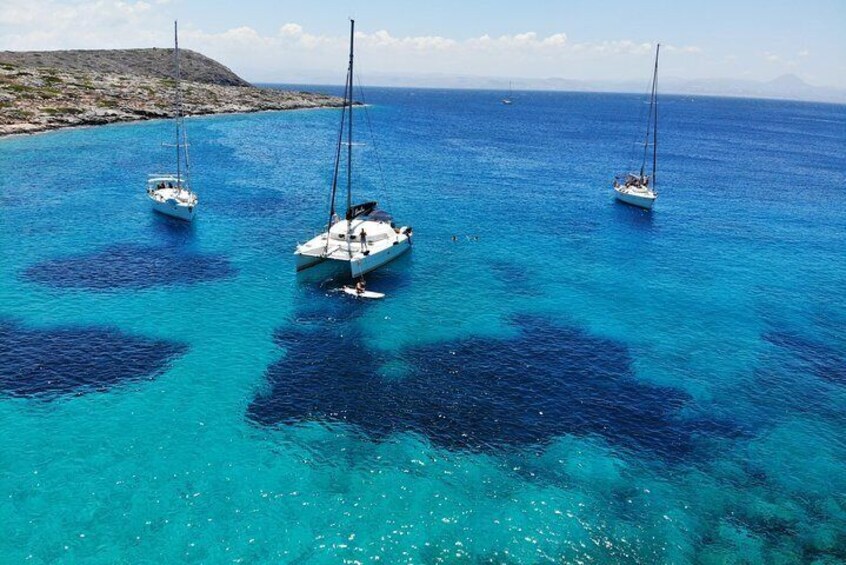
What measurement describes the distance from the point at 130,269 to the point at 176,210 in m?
20.0

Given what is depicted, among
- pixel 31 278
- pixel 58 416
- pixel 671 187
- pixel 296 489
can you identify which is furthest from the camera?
pixel 671 187

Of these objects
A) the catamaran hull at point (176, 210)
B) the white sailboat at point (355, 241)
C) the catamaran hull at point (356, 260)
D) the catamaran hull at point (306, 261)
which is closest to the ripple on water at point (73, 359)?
the catamaran hull at point (306, 261)

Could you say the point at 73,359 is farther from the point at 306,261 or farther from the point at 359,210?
the point at 359,210

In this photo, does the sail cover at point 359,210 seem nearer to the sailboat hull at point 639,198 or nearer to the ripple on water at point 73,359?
the ripple on water at point 73,359

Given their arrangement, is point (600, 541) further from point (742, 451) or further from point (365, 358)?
point (365, 358)

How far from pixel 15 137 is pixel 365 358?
4795 inches

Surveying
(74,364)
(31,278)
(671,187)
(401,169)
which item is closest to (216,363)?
(74,364)

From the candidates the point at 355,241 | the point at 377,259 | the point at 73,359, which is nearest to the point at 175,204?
the point at 355,241

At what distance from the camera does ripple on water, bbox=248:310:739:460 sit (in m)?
36.4

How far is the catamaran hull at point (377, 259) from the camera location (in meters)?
58.4

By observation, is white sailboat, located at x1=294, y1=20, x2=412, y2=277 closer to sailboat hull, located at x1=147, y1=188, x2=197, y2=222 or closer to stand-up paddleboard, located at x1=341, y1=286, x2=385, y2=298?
stand-up paddleboard, located at x1=341, y1=286, x2=385, y2=298

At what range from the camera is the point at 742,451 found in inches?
1410

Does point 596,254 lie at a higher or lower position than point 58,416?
higher

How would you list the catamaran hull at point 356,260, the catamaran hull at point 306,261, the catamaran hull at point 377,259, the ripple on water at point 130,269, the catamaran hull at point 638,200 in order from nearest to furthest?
the ripple on water at point 130,269 < the catamaran hull at point 356,260 < the catamaran hull at point 306,261 < the catamaran hull at point 377,259 < the catamaran hull at point 638,200
